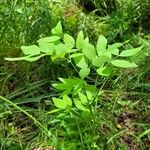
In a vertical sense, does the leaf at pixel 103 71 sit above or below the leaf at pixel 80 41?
below

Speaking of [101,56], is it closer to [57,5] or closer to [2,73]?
[2,73]

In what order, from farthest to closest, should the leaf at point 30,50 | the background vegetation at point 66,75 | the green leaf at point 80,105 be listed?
the background vegetation at point 66,75
the green leaf at point 80,105
the leaf at point 30,50

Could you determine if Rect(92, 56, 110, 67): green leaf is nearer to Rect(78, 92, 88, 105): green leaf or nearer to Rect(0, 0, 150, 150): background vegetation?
Rect(78, 92, 88, 105): green leaf

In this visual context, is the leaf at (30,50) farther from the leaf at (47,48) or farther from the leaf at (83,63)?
the leaf at (83,63)

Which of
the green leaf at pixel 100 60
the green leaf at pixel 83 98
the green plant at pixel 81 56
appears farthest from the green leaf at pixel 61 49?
the green leaf at pixel 83 98

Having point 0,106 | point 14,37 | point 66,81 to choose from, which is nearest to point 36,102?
point 0,106

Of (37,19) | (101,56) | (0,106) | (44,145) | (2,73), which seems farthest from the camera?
(37,19)

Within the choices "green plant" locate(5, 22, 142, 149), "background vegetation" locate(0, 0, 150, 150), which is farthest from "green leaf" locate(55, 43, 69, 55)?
"background vegetation" locate(0, 0, 150, 150)

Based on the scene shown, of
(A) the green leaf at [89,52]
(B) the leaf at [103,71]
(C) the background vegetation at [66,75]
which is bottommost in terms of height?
(C) the background vegetation at [66,75]
